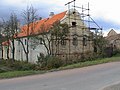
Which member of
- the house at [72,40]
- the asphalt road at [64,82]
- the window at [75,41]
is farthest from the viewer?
the window at [75,41]

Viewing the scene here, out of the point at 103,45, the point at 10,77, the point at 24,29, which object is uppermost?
the point at 24,29

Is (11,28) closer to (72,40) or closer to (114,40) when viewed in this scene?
(72,40)

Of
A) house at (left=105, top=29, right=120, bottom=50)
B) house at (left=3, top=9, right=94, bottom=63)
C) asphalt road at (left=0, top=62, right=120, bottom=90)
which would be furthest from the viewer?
house at (left=105, top=29, right=120, bottom=50)

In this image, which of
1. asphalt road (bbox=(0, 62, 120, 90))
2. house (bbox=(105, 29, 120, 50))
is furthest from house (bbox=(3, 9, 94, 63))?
asphalt road (bbox=(0, 62, 120, 90))

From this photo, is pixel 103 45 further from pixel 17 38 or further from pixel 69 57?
pixel 17 38

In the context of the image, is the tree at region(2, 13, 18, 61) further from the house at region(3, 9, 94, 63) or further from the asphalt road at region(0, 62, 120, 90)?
the asphalt road at region(0, 62, 120, 90)

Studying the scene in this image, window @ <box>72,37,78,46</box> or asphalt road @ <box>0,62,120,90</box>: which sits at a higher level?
window @ <box>72,37,78,46</box>

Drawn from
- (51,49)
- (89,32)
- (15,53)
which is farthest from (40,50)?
(15,53)

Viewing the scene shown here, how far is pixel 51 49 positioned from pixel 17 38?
1449 cm

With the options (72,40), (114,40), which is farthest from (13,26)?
(114,40)

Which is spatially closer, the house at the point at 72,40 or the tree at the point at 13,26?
the house at the point at 72,40

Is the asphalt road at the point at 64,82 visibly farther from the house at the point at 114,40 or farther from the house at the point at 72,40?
the house at the point at 114,40

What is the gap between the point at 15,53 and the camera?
5972cm

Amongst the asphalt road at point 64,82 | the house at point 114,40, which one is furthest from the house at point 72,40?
the asphalt road at point 64,82
